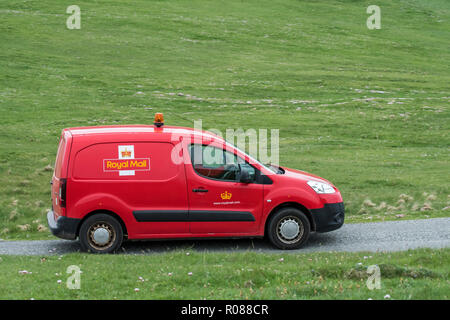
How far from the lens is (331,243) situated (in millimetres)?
12125

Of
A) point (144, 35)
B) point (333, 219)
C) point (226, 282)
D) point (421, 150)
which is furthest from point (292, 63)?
point (226, 282)

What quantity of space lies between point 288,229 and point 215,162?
1.79 m

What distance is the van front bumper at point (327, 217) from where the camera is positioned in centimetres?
1170

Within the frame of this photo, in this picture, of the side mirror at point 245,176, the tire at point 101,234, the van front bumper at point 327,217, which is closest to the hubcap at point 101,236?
the tire at point 101,234

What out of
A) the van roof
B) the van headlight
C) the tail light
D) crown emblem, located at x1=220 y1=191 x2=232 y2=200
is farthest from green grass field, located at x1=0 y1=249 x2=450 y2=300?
the van roof

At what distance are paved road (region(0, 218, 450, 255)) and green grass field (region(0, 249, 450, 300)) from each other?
102 centimetres

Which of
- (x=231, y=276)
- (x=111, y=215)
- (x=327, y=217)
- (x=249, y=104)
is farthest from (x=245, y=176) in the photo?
(x=249, y=104)

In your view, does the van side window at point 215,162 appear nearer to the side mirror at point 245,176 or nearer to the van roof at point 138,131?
the side mirror at point 245,176

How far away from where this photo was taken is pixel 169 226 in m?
11.4

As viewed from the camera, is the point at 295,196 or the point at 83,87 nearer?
the point at 295,196

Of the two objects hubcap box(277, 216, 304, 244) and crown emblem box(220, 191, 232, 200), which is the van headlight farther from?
crown emblem box(220, 191, 232, 200)

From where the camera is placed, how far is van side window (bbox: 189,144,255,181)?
11500 millimetres

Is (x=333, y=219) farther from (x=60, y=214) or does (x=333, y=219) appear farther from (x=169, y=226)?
(x=60, y=214)
